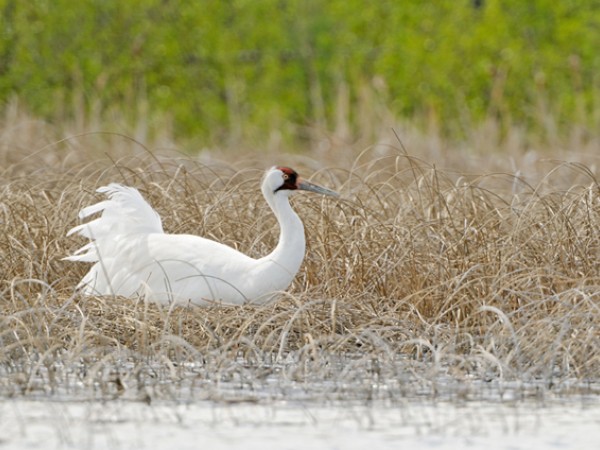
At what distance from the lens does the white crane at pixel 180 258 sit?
7277 millimetres

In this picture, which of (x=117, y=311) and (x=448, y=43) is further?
(x=448, y=43)

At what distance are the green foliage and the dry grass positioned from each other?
36.1 feet

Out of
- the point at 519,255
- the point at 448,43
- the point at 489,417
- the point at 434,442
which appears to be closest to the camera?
the point at 434,442

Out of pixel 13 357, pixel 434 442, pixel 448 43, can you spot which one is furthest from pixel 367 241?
pixel 448 43

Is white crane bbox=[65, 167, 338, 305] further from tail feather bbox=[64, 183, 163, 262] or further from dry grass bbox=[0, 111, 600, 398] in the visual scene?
dry grass bbox=[0, 111, 600, 398]

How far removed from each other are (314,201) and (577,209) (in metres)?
1.61

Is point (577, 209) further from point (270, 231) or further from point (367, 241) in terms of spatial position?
point (270, 231)

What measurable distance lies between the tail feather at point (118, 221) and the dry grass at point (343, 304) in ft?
0.73

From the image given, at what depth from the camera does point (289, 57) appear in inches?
914

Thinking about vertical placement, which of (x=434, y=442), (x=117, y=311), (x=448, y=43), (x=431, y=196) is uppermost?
(x=448, y=43)

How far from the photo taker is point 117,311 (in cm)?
698

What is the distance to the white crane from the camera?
23.9ft

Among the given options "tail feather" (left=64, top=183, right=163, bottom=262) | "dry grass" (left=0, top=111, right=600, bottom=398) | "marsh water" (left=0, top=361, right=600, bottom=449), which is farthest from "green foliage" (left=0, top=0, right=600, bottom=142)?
"marsh water" (left=0, top=361, right=600, bottom=449)

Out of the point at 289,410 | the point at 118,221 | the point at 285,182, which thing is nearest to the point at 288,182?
the point at 285,182
